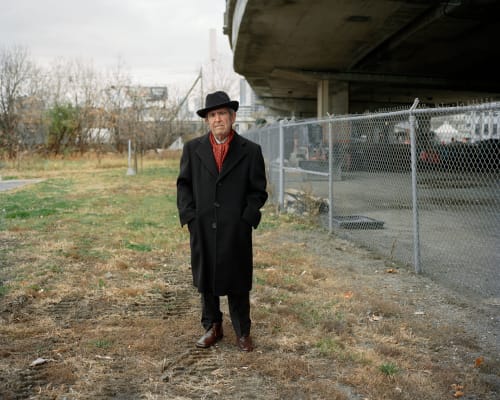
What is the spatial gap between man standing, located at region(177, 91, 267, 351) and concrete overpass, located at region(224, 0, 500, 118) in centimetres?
1216

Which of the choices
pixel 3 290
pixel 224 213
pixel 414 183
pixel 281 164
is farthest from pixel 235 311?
pixel 281 164

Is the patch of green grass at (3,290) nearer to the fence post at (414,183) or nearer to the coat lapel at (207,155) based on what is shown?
the coat lapel at (207,155)

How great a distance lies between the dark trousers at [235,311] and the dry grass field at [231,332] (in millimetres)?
188

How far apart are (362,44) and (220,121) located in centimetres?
1820

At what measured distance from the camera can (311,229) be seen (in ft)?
31.2

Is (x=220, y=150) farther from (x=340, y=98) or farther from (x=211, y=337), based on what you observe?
(x=340, y=98)

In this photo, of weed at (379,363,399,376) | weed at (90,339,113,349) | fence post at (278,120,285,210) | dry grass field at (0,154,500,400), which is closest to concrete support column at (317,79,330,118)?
fence post at (278,120,285,210)

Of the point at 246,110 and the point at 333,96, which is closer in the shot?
the point at 333,96

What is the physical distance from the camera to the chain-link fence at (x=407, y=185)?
6505 mm

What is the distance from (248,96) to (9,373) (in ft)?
224

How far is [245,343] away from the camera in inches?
161

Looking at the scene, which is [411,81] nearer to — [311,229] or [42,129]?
[311,229]

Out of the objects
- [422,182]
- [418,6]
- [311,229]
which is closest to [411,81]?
[418,6]

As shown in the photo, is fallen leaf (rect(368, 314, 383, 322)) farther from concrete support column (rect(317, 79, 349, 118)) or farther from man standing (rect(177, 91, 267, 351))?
concrete support column (rect(317, 79, 349, 118))
